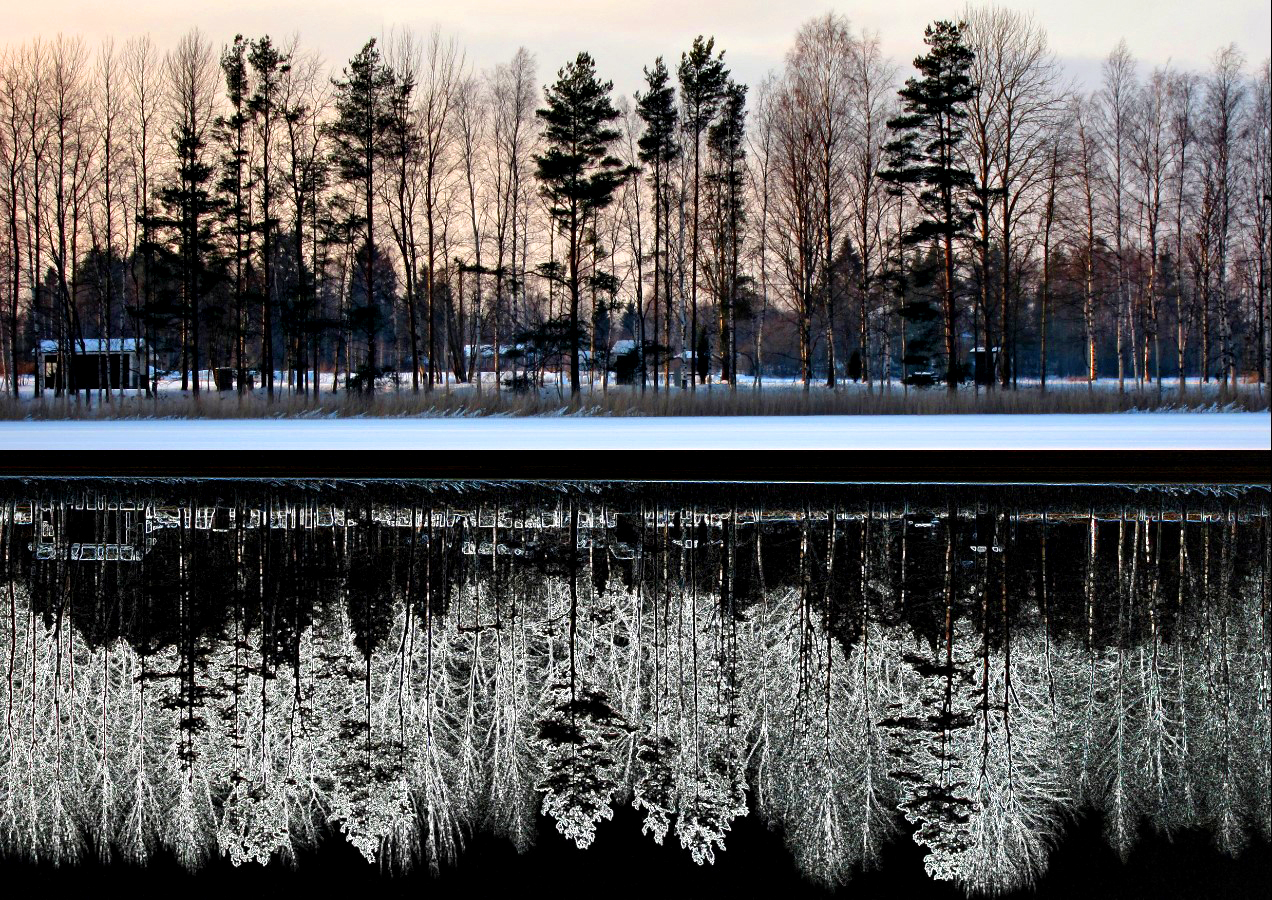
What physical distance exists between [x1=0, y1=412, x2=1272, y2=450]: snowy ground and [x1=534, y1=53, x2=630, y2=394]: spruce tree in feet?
47.5

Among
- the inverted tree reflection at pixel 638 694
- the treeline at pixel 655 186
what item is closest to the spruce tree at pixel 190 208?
the treeline at pixel 655 186

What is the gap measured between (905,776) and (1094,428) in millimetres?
15671

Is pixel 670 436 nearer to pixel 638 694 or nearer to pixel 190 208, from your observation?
pixel 638 694

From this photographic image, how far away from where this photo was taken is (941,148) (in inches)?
1271

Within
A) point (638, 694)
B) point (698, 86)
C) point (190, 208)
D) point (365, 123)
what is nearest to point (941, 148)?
point (698, 86)

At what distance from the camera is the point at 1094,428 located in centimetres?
1717

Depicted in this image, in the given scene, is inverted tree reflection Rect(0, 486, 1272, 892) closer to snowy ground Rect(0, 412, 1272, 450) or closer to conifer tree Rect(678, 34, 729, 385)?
snowy ground Rect(0, 412, 1272, 450)

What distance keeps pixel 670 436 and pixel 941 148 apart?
2159cm

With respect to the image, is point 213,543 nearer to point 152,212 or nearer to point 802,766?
point 802,766

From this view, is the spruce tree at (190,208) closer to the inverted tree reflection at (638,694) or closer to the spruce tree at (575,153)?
the spruce tree at (575,153)

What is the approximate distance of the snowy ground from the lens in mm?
12758

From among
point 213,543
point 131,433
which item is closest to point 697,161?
point 131,433

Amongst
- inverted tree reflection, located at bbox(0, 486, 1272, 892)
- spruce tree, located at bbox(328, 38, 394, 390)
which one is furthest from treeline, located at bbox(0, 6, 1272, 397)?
inverted tree reflection, located at bbox(0, 486, 1272, 892)

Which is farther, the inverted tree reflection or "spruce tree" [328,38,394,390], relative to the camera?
"spruce tree" [328,38,394,390]
